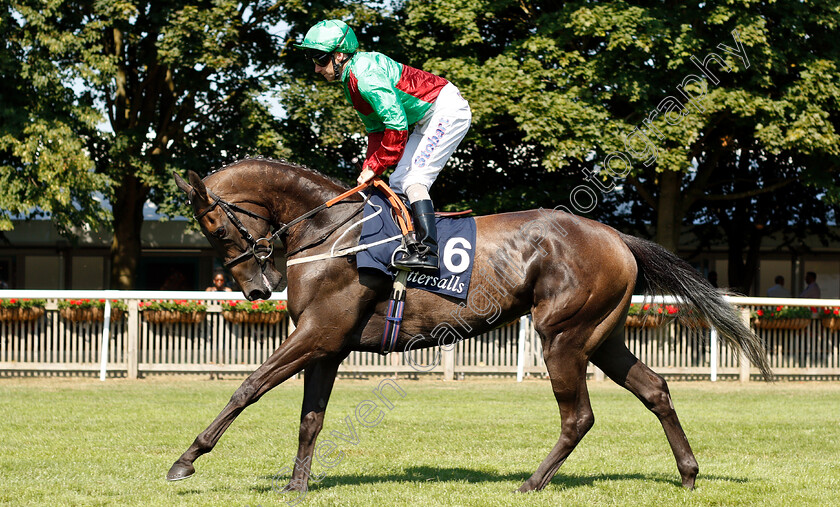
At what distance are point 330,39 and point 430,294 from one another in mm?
1592

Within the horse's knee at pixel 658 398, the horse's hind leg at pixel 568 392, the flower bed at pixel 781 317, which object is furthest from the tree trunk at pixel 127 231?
the horse's knee at pixel 658 398

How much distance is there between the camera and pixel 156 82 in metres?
18.6

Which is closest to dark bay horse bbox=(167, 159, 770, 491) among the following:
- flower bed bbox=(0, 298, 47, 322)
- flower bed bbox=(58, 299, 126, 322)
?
flower bed bbox=(58, 299, 126, 322)

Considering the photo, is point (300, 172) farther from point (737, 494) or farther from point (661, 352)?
point (661, 352)

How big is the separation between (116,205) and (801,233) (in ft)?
50.2

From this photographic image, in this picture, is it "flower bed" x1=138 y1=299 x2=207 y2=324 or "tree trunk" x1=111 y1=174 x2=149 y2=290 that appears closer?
"flower bed" x1=138 y1=299 x2=207 y2=324

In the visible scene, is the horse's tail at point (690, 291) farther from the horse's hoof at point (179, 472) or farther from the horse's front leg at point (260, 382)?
the horse's hoof at point (179, 472)

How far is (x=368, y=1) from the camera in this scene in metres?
17.3

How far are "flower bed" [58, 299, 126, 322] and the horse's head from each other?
8546 millimetres

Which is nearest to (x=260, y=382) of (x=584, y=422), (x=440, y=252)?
(x=440, y=252)

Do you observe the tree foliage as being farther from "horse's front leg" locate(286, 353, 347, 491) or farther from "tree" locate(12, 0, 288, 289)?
"horse's front leg" locate(286, 353, 347, 491)

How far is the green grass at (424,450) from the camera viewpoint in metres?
5.29

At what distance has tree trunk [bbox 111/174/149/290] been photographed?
1852 centimetres

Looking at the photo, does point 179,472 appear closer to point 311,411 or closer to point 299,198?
point 311,411
